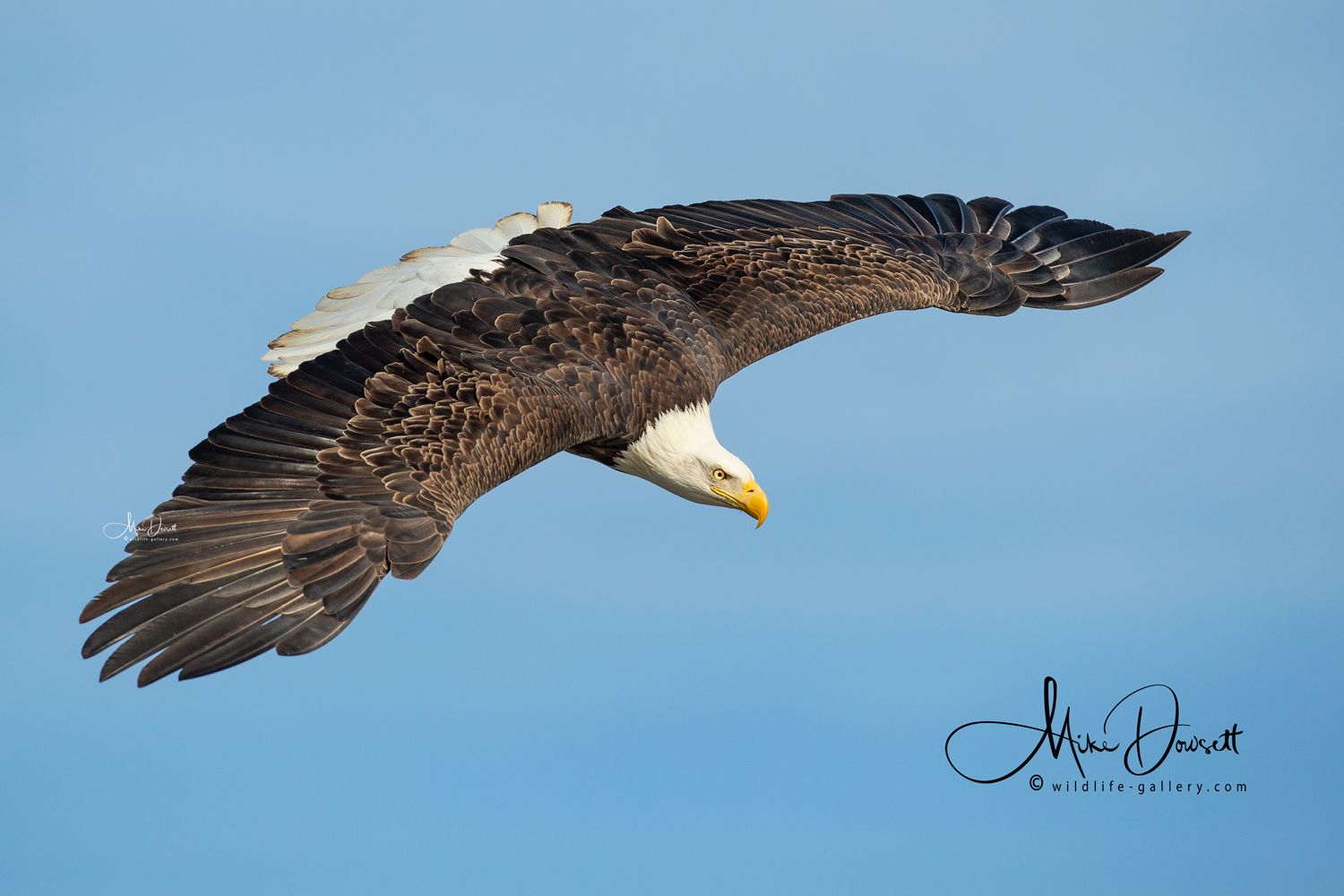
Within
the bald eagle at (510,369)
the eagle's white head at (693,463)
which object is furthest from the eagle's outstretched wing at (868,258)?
the eagle's white head at (693,463)

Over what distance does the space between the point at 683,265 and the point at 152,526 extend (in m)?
4.37

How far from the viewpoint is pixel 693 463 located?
1219 centimetres

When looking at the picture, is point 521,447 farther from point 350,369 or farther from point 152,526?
point 152,526

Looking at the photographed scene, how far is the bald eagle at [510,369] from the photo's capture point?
9953 millimetres

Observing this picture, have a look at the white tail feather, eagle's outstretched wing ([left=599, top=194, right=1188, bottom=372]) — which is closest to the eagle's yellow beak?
eagle's outstretched wing ([left=599, top=194, right=1188, bottom=372])

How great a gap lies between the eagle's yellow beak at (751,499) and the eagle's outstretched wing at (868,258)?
96 cm

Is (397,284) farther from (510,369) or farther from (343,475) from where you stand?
(343,475)

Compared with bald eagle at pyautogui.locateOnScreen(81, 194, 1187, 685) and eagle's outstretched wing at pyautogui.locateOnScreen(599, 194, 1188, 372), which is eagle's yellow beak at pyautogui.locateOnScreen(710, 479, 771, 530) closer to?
bald eagle at pyautogui.locateOnScreen(81, 194, 1187, 685)

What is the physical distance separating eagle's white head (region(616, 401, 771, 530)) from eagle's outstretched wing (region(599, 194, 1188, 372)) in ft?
2.73

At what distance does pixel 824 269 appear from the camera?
1352cm

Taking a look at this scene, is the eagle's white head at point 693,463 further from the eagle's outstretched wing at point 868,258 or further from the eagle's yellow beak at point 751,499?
the eagle's outstretched wing at point 868,258

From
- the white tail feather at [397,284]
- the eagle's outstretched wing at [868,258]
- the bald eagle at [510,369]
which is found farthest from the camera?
the eagle's outstretched wing at [868,258]

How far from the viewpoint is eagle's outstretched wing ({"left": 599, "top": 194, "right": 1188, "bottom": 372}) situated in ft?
42.8

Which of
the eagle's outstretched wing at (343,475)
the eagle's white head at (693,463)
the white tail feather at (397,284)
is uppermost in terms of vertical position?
the white tail feather at (397,284)
